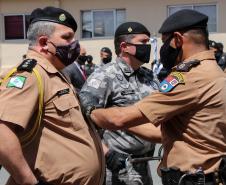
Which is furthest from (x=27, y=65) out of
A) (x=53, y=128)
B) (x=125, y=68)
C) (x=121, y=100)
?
(x=125, y=68)

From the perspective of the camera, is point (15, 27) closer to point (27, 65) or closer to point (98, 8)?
point (98, 8)

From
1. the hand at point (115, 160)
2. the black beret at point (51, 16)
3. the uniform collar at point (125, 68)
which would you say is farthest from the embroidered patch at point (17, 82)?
the uniform collar at point (125, 68)

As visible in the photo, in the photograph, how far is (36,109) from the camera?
3188mm

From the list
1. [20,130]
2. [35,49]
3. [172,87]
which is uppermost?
[35,49]

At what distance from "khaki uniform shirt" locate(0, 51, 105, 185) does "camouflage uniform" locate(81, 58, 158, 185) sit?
1059mm

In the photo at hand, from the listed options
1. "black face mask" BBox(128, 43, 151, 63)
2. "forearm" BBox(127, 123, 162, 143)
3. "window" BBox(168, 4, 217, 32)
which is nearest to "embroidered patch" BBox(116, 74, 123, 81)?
"black face mask" BBox(128, 43, 151, 63)

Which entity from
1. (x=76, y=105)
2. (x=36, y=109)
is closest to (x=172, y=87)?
(x=76, y=105)

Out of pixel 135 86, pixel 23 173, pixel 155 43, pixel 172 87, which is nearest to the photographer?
pixel 23 173

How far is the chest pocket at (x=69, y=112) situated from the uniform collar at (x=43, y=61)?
183 millimetres

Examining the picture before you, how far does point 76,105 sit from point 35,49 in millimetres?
441

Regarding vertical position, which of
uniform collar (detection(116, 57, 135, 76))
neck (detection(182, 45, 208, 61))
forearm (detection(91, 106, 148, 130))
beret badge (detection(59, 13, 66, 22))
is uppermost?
beret badge (detection(59, 13, 66, 22))

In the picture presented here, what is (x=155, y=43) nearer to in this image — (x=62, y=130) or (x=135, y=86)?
(x=135, y=86)

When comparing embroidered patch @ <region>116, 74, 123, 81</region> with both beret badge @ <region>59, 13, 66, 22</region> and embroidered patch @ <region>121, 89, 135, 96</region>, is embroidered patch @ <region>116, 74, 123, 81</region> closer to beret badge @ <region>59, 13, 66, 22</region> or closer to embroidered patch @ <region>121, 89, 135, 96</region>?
embroidered patch @ <region>121, 89, 135, 96</region>

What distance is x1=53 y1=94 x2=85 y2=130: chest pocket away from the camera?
325 centimetres
